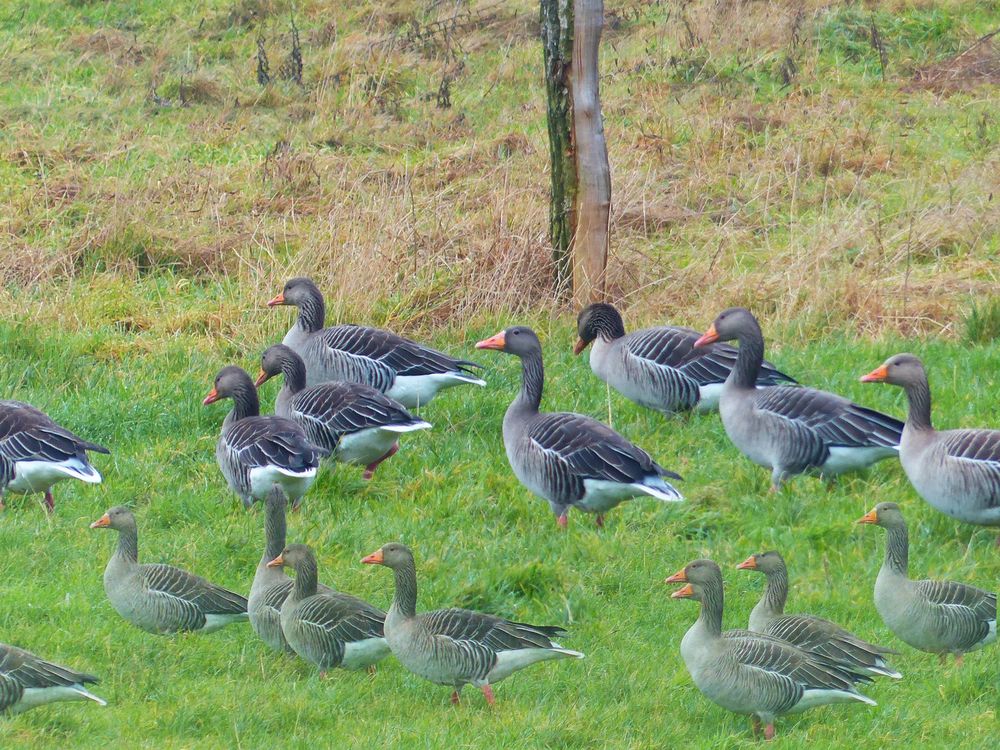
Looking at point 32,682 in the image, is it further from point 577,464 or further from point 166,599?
point 577,464

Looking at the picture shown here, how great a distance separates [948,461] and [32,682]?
486 centimetres

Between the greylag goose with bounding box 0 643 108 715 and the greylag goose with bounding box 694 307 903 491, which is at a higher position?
the greylag goose with bounding box 0 643 108 715

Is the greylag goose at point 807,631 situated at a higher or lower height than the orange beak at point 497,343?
lower

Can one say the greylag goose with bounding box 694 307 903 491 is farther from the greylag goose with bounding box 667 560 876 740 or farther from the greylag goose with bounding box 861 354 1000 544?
the greylag goose with bounding box 667 560 876 740

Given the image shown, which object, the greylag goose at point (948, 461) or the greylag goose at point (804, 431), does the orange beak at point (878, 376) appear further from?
the greylag goose at point (804, 431)

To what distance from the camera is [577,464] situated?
790 centimetres

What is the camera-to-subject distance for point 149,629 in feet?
21.9

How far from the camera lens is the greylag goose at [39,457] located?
8125 millimetres

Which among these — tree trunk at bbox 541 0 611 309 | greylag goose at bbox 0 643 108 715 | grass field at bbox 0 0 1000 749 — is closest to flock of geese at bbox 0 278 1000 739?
greylag goose at bbox 0 643 108 715

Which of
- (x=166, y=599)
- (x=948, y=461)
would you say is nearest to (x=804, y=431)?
(x=948, y=461)

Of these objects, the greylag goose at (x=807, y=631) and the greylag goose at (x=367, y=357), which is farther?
the greylag goose at (x=367, y=357)

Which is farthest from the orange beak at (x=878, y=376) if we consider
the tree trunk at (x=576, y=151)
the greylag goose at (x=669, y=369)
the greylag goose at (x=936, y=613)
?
the tree trunk at (x=576, y=151)

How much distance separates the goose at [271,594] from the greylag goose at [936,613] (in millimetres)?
2622

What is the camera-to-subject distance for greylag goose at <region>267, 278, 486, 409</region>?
1004 cm
